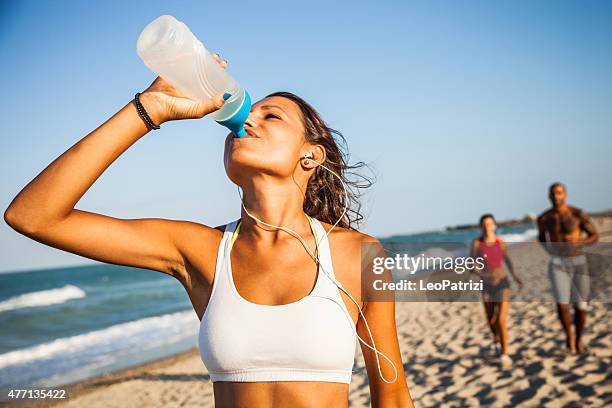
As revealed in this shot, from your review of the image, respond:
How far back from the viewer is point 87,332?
61.7 feet

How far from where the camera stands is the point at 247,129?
2273 mm

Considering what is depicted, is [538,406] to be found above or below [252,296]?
below

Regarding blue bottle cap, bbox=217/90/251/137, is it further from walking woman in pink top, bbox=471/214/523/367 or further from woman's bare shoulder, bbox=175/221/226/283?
walking woman in pink top, bbox=471/214/523/367

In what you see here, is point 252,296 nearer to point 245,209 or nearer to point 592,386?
point 245,209

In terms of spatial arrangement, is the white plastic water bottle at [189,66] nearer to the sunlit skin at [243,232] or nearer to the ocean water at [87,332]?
the sunlit skin at [243,232]

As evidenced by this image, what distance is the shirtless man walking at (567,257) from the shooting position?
746 centimetres

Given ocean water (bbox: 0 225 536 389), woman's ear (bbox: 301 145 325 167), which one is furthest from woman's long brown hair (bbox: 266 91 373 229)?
ocean water (bbox: 0 225 536 389)

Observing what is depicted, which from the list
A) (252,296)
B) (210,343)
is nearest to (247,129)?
(252,296)

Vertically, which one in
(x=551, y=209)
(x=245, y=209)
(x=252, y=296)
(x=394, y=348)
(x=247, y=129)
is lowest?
(x=394, y=348)

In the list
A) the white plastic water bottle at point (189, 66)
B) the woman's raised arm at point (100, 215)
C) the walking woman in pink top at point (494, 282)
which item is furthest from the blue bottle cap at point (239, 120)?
the walking woman in pink top at point (494, 282)

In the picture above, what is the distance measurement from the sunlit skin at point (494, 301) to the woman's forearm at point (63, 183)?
6.94 metres

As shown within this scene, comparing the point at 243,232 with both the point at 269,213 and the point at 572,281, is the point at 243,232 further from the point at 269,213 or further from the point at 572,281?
the point at 572,281

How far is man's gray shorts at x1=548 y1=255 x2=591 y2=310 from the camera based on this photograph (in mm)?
7430

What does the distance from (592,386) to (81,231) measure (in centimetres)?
610
